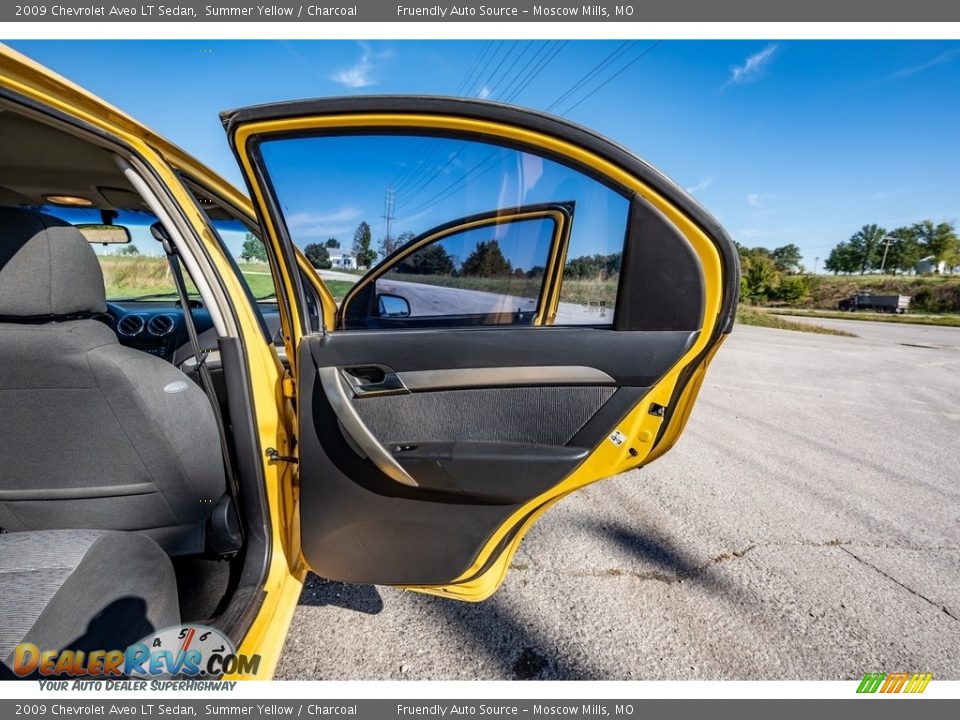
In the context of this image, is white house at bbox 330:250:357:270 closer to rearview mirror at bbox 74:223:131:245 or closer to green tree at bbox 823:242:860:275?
rearview mirror at bbox 74:223:131:245

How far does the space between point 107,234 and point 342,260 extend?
9.43ft

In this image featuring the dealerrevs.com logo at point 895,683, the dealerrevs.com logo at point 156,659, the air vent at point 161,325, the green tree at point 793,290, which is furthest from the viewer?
the green tree at point 793,290

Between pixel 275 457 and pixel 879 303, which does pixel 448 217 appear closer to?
pixel 275 457

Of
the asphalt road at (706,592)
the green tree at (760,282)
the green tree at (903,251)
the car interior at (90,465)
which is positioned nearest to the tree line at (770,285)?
the green tree at (760,282)

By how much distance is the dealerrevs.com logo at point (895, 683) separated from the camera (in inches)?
61.1

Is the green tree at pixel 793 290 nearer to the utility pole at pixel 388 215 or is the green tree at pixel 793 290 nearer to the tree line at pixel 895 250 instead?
the tree line at pixel 895 250

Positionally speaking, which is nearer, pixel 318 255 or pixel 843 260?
pixel 318 255

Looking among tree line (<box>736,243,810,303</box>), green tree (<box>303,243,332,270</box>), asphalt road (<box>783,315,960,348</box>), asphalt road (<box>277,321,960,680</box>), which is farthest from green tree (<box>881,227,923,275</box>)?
green tree (<box>303,243,332,270</box>)

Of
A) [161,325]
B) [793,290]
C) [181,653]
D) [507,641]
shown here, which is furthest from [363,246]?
[793,290]

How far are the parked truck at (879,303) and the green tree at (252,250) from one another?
48.4 m

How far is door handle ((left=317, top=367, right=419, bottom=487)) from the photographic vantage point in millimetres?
1312

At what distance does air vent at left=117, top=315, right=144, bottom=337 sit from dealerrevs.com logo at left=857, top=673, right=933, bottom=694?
181 inches

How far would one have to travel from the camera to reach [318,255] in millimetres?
1420

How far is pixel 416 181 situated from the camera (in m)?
1.35
